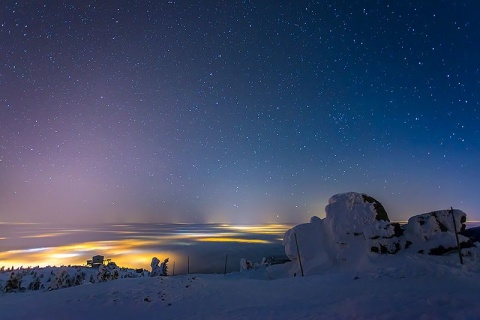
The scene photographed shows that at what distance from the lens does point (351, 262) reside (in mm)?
30578

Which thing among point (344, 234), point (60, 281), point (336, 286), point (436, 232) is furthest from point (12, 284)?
point (436, 232)

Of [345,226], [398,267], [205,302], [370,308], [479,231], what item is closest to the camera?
[370,308]

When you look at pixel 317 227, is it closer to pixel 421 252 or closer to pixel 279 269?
pixel 279 269

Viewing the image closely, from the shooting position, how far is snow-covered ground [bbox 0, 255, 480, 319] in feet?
39.8

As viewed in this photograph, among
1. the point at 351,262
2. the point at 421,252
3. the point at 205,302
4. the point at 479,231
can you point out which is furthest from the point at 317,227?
the point at 479,231

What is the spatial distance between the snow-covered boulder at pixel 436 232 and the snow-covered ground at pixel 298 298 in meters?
1.55

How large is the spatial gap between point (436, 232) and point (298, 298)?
20.0 meters

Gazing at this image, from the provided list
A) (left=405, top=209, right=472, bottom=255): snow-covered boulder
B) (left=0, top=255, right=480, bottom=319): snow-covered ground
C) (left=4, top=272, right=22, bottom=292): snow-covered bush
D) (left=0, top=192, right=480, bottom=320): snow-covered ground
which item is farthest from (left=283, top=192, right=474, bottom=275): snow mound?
(left=4, top=272, right=22, bottom=292): snow-covered bush

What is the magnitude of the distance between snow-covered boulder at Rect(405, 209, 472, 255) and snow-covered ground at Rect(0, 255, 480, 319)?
1549 millimetres

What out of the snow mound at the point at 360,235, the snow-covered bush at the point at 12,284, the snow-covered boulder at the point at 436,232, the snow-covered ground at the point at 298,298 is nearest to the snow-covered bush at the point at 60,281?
the snow-covered bush at the point at 12,284

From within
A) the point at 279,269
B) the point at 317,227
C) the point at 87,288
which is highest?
the point at 317,227

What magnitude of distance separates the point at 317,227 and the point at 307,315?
2644 cm

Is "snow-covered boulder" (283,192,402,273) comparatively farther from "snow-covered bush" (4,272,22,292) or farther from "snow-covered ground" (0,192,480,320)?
"snow-covered bush" (4,272,22,292)

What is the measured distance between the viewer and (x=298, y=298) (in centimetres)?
1708
